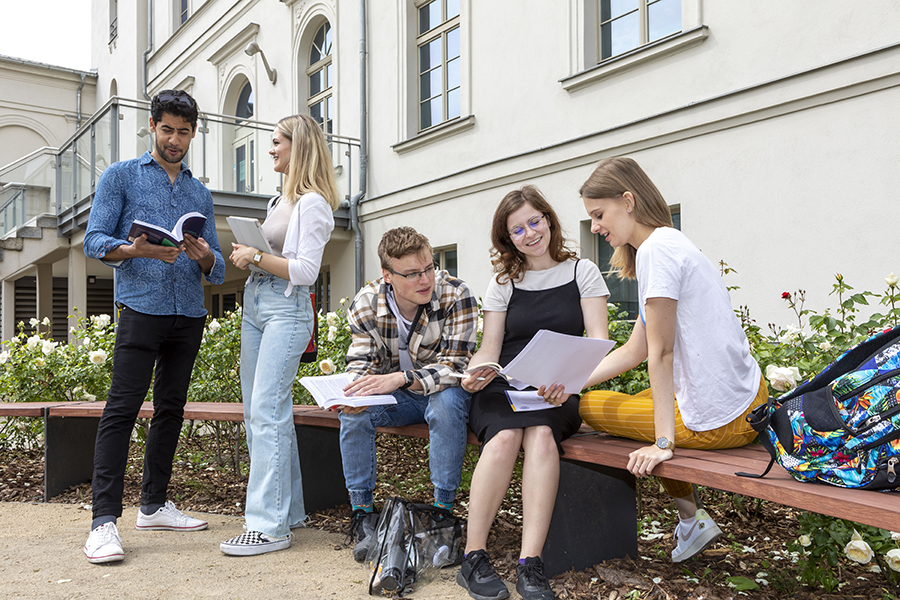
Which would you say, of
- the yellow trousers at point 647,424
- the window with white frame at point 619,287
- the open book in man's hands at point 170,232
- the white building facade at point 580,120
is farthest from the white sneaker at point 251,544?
the window with white frame at point 619,287

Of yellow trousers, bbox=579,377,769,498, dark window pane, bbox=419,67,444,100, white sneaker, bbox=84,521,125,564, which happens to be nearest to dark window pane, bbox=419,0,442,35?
dark window pane, bbox=419,67,444,100

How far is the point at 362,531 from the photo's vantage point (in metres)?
2.88

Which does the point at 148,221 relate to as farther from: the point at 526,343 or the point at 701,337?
the point at 701,337

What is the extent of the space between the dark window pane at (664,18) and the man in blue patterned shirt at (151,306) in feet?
16.6

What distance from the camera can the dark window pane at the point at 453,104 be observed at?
954cm

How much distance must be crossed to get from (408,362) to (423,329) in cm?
16

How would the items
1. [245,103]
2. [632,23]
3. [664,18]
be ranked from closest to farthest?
[664,18]
[632,23]
[245,103]

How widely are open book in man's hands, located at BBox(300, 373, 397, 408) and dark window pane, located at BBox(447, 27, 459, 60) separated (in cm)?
755

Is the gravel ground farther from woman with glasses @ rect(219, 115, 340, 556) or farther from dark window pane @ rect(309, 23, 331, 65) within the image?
dark window pane @ rect(309, 23, 331, 65)

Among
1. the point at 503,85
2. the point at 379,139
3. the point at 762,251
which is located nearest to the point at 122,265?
the point at 762,251

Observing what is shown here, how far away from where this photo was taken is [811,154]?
553 cm

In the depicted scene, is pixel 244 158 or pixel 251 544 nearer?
pixel 251 544

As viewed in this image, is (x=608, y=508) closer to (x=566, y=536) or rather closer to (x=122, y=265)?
(x=566, y=536)

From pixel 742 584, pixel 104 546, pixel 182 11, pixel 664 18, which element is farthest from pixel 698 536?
pixel 182 11
